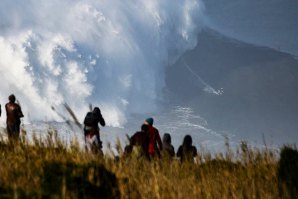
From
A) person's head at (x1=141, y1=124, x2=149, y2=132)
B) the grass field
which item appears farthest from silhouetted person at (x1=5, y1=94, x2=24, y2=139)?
the grass field

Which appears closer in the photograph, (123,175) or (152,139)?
(123,175)

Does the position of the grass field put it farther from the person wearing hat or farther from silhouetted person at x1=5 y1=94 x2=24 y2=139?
silhouetted person at x1=5 y1=94 x2=24 y2=139

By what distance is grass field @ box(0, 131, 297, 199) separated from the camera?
216 inches

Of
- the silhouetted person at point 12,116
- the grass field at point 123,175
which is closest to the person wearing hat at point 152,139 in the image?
the grass field at point 123,175

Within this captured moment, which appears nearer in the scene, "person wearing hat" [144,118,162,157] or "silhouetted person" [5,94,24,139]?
"person wearing hat" [144,118,162,157]

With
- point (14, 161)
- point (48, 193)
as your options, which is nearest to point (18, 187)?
point (48, 193)

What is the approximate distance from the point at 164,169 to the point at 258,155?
158 centimetres

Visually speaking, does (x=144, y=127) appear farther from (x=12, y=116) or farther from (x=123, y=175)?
(x=123, y=175)

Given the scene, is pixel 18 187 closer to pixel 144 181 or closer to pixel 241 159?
pixel 144 181

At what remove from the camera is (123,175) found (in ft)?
21.9

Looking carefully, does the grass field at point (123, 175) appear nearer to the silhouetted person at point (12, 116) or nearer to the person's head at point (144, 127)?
the person's head at point (144, 127)

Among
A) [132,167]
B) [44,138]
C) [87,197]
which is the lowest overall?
[87,197]

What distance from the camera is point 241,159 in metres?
8.25

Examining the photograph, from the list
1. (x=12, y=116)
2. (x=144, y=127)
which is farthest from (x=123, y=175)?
(x=12, y=116)
